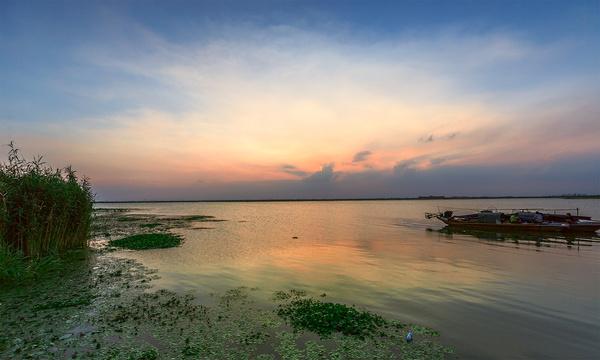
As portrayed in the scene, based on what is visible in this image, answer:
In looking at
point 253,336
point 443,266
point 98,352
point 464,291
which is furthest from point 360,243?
point 98,352

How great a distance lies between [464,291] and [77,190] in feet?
93.0

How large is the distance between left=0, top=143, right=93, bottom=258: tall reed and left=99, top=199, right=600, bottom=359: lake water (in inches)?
208

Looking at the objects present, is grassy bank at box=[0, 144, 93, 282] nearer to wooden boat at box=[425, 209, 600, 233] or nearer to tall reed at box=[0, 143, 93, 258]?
tall reed at box=[0, 143, 93, 258]

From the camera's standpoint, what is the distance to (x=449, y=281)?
1928 cm

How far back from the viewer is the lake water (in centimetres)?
1161

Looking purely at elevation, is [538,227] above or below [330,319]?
above

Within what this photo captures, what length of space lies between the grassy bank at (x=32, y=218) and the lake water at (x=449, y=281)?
18.9 ft

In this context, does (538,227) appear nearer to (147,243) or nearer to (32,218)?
(147,243)

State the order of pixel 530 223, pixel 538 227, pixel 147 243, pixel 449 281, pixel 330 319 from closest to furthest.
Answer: pixel 330 319 → pixel 449 281 → pixel 147 243 → pixel 538 227 → pixel 530 223

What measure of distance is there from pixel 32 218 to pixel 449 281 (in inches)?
994

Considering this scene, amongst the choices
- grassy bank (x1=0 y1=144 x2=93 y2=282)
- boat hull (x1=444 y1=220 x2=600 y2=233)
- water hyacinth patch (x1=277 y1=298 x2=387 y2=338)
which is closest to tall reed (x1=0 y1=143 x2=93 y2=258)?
grassy bank (x1=0 y1=144 x2=93 y2=282)

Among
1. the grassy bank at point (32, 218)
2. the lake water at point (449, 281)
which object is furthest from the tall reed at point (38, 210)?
the lake water at point (449, 281)

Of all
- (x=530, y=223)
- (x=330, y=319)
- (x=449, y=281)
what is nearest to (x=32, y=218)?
(x=330, y=319)

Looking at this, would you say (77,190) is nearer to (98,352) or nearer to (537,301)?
(98,352)
